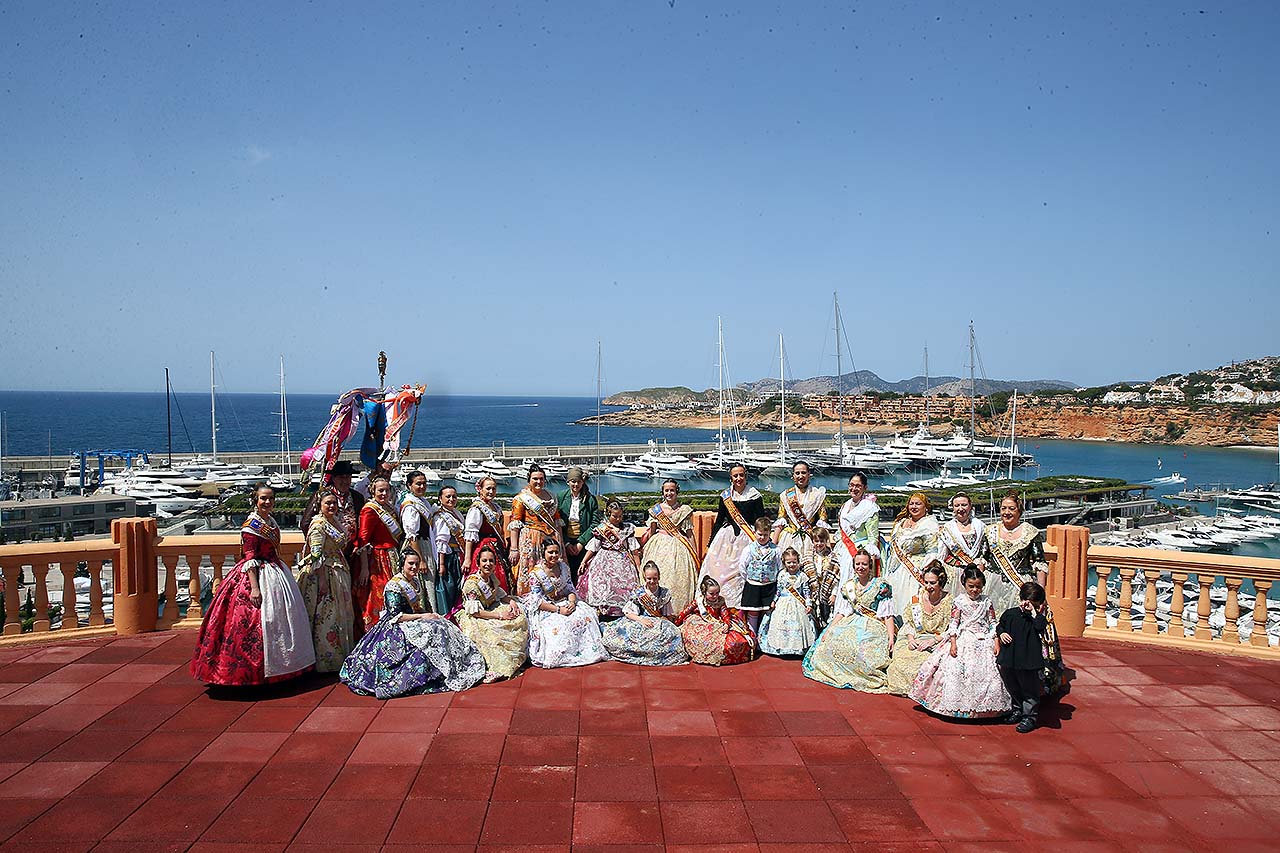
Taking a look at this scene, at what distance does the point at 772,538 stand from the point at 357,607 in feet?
11.7

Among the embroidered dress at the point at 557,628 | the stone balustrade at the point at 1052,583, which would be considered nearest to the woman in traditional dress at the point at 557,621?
the embroidered dress at the point at 557,628

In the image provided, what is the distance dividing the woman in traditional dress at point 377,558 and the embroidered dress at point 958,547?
444cm

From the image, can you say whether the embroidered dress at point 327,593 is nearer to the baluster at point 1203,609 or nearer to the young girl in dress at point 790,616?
the young girl in dress at point 790,616

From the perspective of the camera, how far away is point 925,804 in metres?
4.17

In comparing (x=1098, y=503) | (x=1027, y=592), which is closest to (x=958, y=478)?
(x=1098, y=503)

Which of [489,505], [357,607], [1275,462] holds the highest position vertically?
[489,505]

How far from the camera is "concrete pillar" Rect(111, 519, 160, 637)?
21.9 feet

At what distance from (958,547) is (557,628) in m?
3.35

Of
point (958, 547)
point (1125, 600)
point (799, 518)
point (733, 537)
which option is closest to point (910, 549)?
point (958, 547)

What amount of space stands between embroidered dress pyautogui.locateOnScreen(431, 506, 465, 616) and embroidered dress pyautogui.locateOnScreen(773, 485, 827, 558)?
2832mm

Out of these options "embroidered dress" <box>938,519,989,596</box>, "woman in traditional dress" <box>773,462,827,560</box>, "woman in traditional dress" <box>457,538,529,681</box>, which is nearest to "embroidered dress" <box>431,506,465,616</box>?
"woman in traditional dress" <box>457,538,529,681</box>

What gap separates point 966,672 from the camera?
5223mm

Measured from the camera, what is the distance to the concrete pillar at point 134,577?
6.67 metres

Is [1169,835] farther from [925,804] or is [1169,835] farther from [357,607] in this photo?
[357,607]
